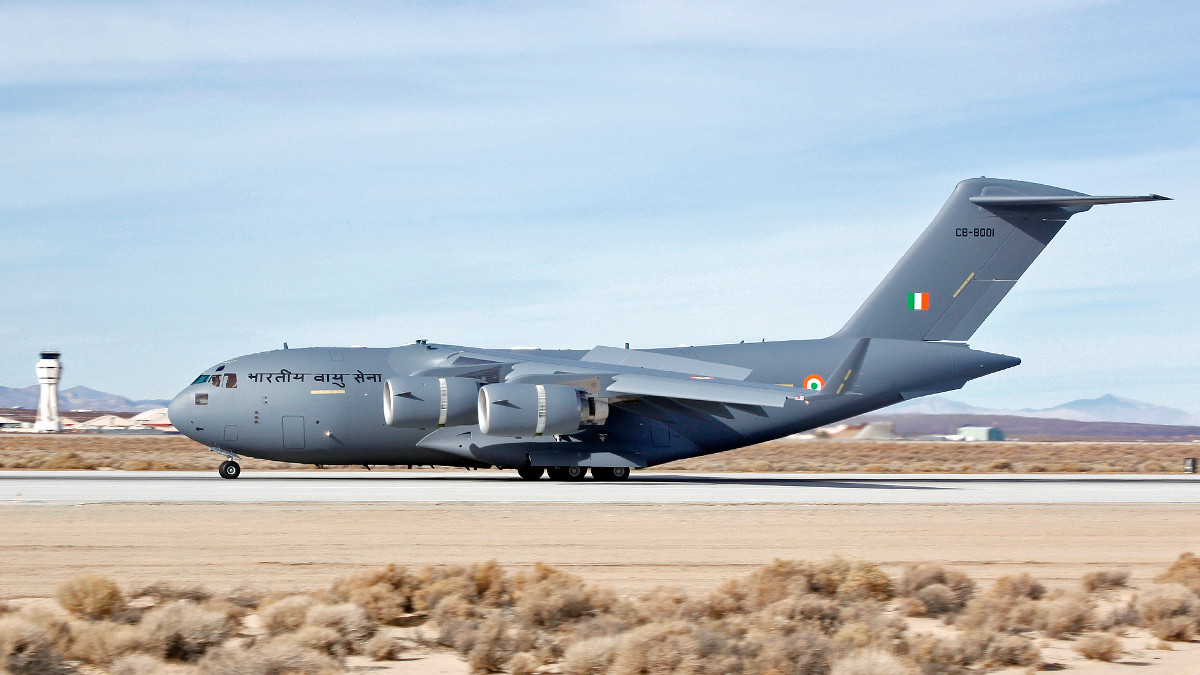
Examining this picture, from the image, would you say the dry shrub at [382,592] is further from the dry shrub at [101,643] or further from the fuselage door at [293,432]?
the fuselage door at [293,432]

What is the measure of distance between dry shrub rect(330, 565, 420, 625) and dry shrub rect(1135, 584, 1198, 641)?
6072mm

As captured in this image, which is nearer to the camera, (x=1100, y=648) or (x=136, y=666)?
(x=136, y=666)

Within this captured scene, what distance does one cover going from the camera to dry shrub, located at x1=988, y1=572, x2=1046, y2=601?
412 inches

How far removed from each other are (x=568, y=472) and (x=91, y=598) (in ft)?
59.1

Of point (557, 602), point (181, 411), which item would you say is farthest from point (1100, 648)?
point (181, 411)

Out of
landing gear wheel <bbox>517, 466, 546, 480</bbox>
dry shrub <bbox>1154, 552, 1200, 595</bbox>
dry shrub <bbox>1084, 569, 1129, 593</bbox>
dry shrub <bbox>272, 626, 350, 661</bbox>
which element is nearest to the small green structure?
landing gear wheel <bbox>517, 466, 546, 480</bbox>

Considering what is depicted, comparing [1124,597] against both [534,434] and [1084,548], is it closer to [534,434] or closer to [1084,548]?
[1084,548]

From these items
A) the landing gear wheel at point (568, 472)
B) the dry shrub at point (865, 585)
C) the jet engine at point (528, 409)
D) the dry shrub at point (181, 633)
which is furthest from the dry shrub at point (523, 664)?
the landing gear wheel at point (568, 472)

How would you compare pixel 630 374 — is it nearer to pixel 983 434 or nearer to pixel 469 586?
pixel 469 586

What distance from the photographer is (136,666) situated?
7.23 metres

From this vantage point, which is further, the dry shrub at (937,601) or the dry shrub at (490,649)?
the dry shrub at (937,601)

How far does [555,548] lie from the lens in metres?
13.8

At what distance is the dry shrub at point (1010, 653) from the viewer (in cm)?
821

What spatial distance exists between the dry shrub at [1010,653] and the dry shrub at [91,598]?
6.51 meters
